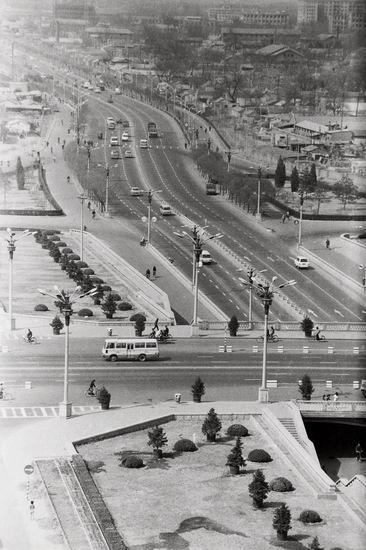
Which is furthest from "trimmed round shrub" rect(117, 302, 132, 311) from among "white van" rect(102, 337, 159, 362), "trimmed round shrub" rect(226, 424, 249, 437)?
"trimmed round shrub" rect(226, 424, 249, 437)

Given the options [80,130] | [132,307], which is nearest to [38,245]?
[132,307]

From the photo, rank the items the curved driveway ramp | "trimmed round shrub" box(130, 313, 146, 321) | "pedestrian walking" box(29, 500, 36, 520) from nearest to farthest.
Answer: the curved driveway ramp → "pedestrian walking" box(29, 500, 36, 520) → "trimmed round shrub" box(130, 313, 146, 321)

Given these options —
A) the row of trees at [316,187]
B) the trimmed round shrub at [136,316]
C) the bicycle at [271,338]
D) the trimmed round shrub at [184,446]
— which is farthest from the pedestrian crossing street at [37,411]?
the row of trees at [316,187]

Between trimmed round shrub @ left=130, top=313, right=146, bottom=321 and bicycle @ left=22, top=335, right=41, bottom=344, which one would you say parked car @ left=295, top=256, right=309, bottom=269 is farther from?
bicycle @ left=22, top=335, right=41, bottom=344

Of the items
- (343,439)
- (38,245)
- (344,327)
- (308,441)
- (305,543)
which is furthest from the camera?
(38,245)

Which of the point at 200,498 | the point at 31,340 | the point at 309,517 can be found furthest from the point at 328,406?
the point at 31,340

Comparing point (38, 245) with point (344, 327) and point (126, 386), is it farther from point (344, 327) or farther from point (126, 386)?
point (126, 386)

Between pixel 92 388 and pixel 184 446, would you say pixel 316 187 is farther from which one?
pixel 184 446
